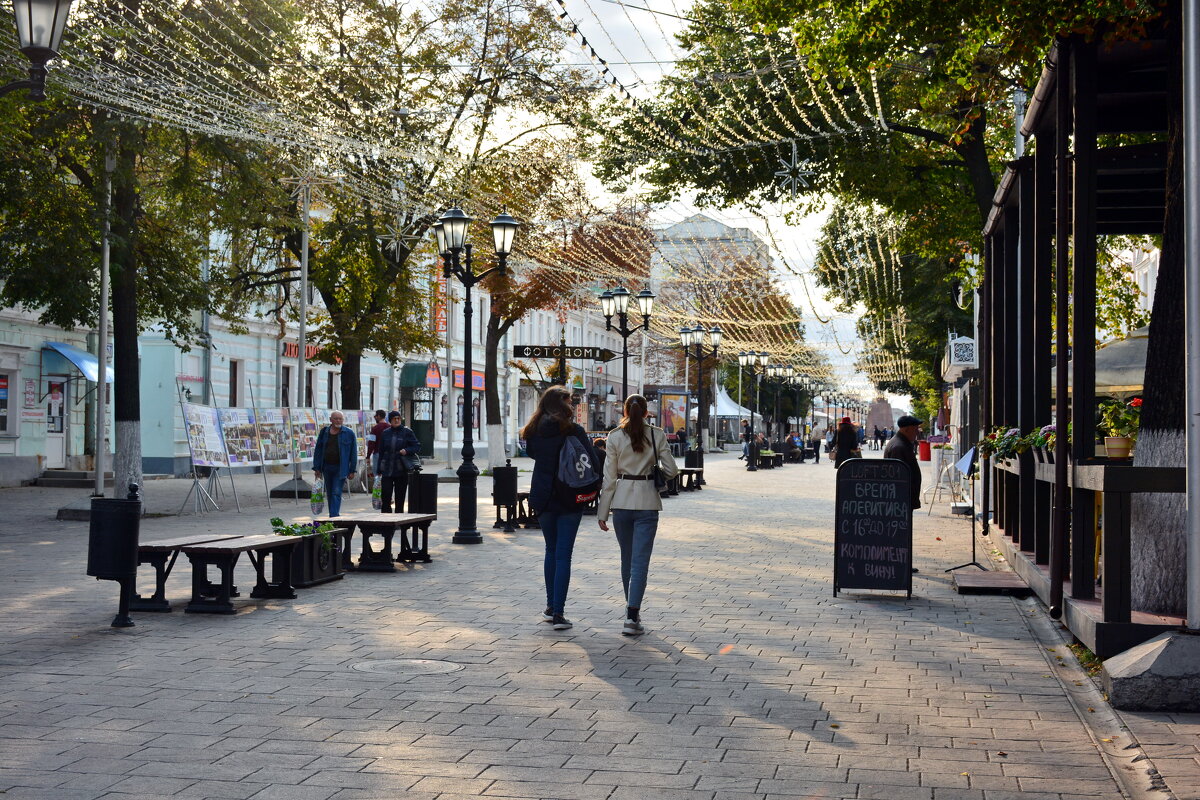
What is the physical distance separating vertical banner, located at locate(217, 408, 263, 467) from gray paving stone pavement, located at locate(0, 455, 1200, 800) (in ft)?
35.5

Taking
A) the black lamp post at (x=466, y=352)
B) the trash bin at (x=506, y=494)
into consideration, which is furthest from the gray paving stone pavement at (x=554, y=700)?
the trash bin at (x=506, y=494)

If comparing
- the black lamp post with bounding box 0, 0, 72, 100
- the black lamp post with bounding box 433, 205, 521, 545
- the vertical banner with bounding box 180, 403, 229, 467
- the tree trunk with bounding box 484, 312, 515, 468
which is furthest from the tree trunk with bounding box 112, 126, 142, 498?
the tree trunk with bounding box 484, 312, 515, 468

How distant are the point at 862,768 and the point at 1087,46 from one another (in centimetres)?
557

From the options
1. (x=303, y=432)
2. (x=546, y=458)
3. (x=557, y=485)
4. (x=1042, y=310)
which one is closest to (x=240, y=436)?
(x=303, y=432)

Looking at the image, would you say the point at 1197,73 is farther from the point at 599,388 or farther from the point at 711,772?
the point at 599,388

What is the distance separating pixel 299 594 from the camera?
1156 cm

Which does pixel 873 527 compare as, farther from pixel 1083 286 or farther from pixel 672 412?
pixel 672 412

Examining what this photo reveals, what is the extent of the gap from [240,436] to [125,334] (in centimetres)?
446

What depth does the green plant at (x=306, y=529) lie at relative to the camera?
1192 centimetres

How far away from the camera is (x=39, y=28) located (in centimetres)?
902

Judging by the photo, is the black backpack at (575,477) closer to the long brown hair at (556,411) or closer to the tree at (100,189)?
the long brown hair at (556,411)

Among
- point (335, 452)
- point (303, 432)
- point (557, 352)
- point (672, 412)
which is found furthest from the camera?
point (672, 412)

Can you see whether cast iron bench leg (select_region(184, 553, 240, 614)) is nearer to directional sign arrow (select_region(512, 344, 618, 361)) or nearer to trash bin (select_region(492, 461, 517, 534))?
trash bin (select_region(492, 461, 517, 534))

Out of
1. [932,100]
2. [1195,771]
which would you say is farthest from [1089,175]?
[932,100]
